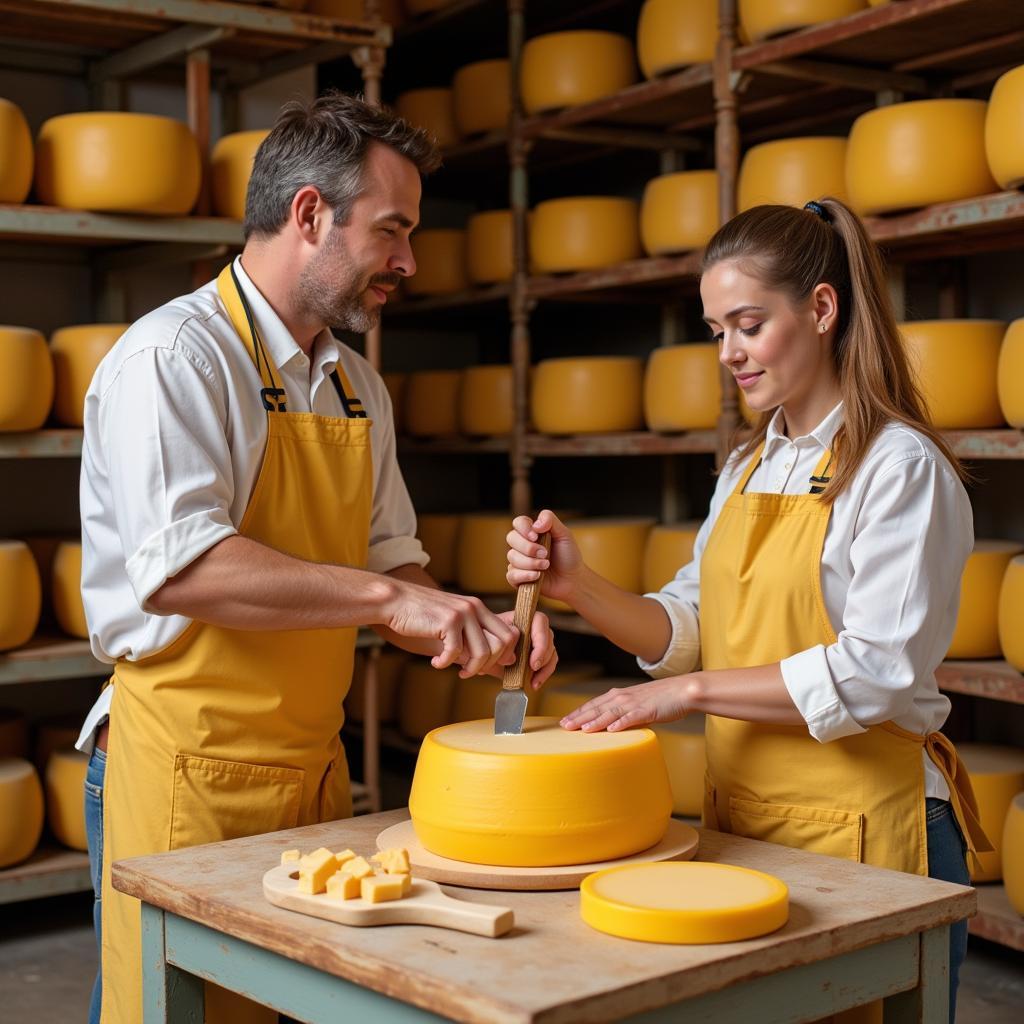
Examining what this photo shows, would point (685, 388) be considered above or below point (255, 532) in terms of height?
above

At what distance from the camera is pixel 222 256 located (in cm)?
343

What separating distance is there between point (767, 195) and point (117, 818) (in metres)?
2.08

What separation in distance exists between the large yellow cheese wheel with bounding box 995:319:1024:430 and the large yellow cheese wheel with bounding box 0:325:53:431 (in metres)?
2.02

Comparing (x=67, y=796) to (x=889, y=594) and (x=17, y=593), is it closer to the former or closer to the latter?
(x=17, y=593)

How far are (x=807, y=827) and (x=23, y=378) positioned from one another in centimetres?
210

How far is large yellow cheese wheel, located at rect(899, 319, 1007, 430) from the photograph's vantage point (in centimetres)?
288

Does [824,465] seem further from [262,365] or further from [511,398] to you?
[511,398]

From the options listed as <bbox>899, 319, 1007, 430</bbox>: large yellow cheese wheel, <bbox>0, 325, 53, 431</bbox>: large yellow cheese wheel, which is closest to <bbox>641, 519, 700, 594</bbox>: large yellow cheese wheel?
<bbox>899, 319, 1007, 430</bbox>: large yellow cheese wheel

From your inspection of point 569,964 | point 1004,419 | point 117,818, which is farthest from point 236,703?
point 1004,419

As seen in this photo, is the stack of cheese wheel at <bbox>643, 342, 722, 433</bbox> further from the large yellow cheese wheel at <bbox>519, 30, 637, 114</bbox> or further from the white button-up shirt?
the white button-up shirt

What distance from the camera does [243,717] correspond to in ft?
5.68

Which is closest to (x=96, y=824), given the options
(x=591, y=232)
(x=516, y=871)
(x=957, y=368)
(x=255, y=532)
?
(x=255, y=532)

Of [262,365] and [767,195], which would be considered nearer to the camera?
[262,365]

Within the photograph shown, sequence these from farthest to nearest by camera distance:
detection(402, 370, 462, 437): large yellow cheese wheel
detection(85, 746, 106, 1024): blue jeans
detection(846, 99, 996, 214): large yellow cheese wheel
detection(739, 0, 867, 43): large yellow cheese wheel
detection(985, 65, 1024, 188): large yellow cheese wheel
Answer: detection(402, 370, 462, 437): large yellow cheese wheel → detection(739, 0, 867, 43): large yellow cheese wheel → detection(846, 99, 996, 214): large yellow cheese wheel → detection(985, 65, 1024, 188): large yellow cheese wheel → detection(85, 746, 106, 1024): blue jeans
